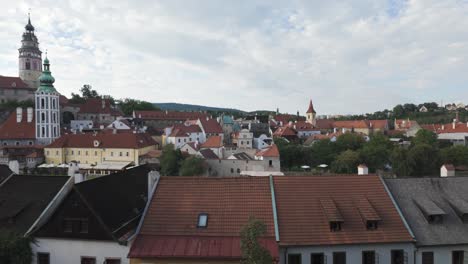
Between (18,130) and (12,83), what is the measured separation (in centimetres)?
3031

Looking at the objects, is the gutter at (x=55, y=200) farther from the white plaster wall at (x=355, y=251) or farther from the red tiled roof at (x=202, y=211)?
the white plaster wall at (x=355, y=251)

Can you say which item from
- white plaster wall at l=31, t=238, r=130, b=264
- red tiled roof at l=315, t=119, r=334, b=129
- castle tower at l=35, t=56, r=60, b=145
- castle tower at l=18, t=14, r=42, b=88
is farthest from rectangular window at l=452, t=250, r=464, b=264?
castle tower at l=18, t=14, r=42, b=88

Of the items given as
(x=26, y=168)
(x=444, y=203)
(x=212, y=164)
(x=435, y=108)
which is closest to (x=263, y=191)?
(x=444, y=203)

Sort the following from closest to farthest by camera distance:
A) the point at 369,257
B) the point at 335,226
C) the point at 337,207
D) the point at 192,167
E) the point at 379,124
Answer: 1. the point at 369,257
2. the point at 335,226
3. the point at 337,207
4. the point at 192,167
5. the point at 379,124

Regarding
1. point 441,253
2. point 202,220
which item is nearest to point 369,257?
point 441,253

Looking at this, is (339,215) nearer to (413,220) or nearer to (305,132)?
(413,220)

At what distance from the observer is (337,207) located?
14547 mm

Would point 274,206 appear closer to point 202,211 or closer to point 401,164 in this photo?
point 202,211

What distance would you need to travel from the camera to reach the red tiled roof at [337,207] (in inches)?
535

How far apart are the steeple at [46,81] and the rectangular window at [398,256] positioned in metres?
73.3

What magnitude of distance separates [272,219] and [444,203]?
768cm

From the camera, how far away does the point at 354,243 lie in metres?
13.5

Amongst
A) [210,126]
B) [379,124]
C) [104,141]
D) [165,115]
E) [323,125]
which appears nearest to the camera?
[104,141]

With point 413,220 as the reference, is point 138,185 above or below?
above
